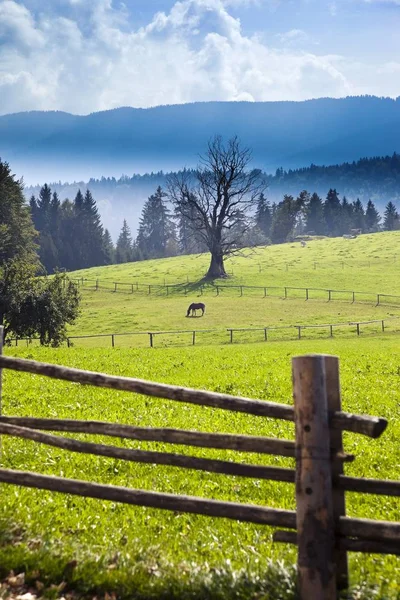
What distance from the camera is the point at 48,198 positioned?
158250 millimetres

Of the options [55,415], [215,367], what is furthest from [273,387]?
[55,415]

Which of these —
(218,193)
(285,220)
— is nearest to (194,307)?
(218,193)

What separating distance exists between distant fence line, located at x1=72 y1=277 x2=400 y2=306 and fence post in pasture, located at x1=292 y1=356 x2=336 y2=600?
64.8 m

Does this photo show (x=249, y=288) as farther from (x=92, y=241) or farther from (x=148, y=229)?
(x=148, y=229)

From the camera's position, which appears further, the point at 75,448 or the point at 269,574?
the point at 75,448

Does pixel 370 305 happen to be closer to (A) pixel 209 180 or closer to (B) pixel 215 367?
(A) pixel 209 180

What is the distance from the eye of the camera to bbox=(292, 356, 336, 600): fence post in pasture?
5391 millimetres

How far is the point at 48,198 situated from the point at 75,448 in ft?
522

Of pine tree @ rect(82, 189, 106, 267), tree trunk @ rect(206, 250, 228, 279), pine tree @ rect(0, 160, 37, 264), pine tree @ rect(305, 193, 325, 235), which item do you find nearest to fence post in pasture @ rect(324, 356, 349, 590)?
pine tree @ rect(0, 160, 37, 264)

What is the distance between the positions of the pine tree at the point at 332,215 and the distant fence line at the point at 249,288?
11372 centimetres

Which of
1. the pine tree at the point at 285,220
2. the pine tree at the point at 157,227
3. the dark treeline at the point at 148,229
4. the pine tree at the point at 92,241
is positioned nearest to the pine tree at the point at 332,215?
the dark treeline at the point at 148,229

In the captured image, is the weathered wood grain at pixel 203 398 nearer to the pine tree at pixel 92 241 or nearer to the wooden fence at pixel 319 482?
the wooden fence at pixel 319 482

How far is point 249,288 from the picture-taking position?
79625 mm

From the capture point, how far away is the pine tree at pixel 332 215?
190 meters
